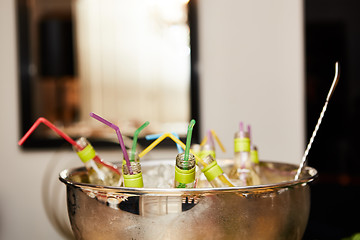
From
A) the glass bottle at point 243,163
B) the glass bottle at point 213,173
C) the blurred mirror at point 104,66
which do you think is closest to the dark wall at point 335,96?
the blurred mirror at point 104,66

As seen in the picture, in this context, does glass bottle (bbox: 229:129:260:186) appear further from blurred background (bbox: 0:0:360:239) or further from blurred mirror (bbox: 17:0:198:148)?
blurred mirror (bbox: 17:0:198:148)

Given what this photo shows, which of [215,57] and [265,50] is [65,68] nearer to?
[215,57]

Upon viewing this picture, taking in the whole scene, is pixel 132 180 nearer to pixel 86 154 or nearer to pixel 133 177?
pixel 133 177

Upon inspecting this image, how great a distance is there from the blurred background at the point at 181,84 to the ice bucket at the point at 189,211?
144 centimetres

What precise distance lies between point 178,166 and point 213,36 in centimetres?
163

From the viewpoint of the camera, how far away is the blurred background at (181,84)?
186 centimetres

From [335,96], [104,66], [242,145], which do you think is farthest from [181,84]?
[242,145]

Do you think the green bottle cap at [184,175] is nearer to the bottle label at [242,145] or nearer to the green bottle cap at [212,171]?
the green bottle cap at [212,171]

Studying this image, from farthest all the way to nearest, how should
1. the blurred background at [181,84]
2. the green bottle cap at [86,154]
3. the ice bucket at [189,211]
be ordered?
the blurred background at [181,84]
the green bottle cap at [86,154]
the ice bucket at [189,211]

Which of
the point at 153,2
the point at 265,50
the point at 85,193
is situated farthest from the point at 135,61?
the point at 85,193

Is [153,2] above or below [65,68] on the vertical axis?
above

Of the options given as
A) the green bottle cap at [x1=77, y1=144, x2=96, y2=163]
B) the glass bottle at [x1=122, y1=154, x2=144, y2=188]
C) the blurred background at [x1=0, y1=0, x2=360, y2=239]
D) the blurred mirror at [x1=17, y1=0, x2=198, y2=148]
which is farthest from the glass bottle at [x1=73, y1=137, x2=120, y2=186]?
the blurred mirror at [x1=17, y1=0, x2=198, y2=148]

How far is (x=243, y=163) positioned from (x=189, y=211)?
0.62 feet

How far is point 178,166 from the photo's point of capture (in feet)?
1.17
